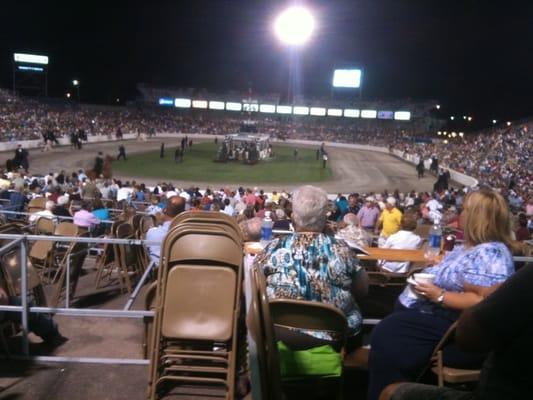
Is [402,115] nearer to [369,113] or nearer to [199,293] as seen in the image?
[369,113]

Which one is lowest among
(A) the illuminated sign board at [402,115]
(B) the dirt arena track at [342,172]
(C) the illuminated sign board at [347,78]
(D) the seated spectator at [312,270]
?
(B) the dirt arena track at [342,172]

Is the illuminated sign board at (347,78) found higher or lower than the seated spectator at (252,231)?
higher

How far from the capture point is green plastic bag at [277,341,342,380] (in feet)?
9.05

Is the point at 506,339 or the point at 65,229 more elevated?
the point at 506,339

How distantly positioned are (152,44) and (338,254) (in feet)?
319

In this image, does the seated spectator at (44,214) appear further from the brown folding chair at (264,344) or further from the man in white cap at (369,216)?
the brown folding chair at (264,344)

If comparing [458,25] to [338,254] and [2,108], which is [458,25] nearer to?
[2,108]

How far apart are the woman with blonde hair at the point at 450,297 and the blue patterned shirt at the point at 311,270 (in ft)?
1.18

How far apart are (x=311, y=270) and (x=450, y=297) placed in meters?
0.83

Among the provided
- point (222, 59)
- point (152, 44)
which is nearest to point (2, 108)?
point (152, 44)

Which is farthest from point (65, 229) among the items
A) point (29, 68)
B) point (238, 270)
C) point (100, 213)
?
point (29, 68)

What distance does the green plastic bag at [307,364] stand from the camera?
9.05 ft

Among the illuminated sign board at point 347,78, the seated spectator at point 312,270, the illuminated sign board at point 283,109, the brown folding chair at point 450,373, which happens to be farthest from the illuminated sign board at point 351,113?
the brown folding chair at point 450,373

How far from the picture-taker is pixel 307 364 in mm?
2771
